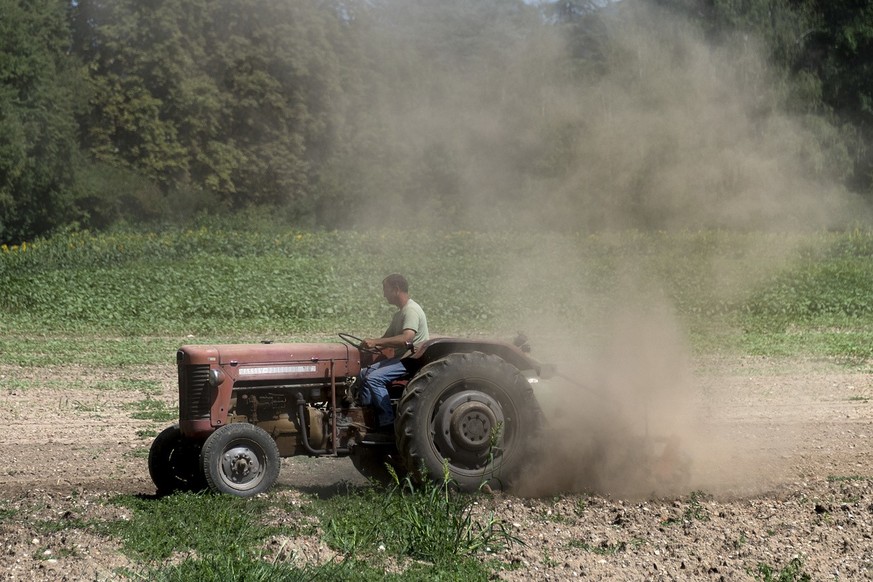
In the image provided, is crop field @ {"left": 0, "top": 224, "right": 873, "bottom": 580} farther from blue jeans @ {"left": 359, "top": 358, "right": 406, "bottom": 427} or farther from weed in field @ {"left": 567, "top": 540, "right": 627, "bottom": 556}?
blue jeans @ {"left": 359, "top": 358, "right": 406, "bottom": 427}

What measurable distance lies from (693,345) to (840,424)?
Result: 24.4 feet

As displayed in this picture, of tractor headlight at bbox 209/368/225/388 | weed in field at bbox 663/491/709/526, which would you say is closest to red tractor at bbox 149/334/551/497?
tractor headlight at bbox 209/368/225/388

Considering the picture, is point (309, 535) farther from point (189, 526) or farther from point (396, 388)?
point (396, 388)

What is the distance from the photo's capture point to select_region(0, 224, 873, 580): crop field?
673 cm

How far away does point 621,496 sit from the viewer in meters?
8.67

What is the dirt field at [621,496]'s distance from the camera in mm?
6664

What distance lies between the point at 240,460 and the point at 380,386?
4.02 ft

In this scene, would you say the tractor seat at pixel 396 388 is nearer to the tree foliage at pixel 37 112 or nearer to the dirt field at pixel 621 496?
the dirt field at pixel 621 496

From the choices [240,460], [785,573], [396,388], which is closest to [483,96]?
[396,388]

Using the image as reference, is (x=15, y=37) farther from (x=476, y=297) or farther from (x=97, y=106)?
(x=476, y=297)

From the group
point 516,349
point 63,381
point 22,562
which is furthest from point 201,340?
point 22,562

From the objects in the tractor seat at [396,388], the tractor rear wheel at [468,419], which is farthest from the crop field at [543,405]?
the tractor seat at [396,388]

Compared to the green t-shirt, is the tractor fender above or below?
below

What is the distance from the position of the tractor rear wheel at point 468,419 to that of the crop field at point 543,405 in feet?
0.84
